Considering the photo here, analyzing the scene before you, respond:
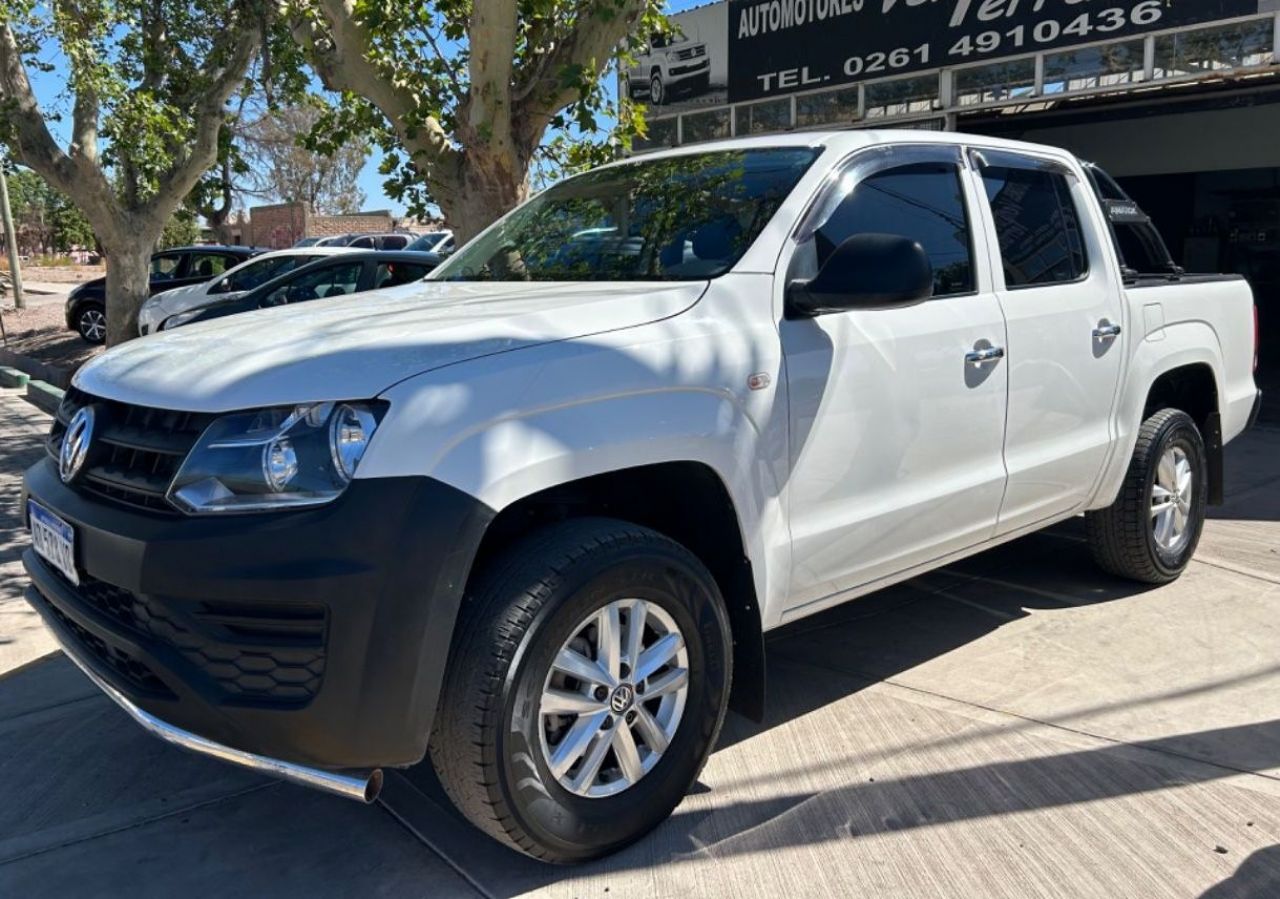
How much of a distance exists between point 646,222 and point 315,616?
1931 millimetres

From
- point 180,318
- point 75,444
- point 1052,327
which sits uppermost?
point 1052,327

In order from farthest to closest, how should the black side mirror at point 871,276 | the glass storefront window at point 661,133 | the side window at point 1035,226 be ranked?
the glass storefront window at point 661,133
the side window at point 1035,226
the black side mirror at point 871,276

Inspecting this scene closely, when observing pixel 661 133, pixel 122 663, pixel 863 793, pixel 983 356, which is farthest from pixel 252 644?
pixel 661 133

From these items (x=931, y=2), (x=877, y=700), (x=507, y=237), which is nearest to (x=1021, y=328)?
(x=877, y=700)

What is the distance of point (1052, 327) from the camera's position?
4.20m

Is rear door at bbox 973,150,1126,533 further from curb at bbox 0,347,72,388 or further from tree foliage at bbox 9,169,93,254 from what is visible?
tree foliage at bbox 9,169,93,254

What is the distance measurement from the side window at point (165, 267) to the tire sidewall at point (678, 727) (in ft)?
52.7

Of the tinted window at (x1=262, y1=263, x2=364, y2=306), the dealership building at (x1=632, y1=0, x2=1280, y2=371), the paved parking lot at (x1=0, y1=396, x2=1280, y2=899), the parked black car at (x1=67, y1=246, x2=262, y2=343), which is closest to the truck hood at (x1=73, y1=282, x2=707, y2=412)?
the paved parking lot at (x1=0, y1=396, x2=1280, y2=899)

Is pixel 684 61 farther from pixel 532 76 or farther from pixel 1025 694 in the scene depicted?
pixel 1025 694

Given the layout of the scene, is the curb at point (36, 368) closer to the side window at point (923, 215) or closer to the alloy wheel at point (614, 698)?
the side window at point (923, 215)

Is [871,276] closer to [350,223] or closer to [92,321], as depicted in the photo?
[92,321]

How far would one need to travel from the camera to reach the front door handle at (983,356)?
3806 millimetres

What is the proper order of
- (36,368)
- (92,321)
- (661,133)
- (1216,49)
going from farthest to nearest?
(92,321) → (661,133) → (36,368) → (1216,49)

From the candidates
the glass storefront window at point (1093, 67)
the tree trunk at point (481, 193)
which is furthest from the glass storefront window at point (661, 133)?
the tree trunk at point (481, 193)
